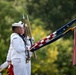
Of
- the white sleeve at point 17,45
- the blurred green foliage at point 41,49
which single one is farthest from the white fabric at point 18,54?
the blurred green foliage at point 41,49

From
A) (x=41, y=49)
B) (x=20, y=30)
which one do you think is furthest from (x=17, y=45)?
(x=41, y=49)

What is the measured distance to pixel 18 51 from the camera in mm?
9930

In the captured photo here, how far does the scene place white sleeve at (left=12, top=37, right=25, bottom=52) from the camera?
992cm

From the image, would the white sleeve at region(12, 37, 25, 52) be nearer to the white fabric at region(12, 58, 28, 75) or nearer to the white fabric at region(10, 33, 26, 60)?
the white fabric at region(10, 33, 26, 60)

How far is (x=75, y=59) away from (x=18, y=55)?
39.9 inches

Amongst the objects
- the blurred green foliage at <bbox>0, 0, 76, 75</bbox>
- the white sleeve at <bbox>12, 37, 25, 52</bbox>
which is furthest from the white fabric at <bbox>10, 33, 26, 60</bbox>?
the blurred green foliage at <bbox>0, 0, 76, 75</bbox>

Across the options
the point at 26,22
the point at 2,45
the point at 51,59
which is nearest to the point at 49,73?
the point at 51,59

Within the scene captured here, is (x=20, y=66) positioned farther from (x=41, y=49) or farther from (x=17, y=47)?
(x=41, y=49)

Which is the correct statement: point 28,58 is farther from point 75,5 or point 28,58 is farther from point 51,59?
point 75,5

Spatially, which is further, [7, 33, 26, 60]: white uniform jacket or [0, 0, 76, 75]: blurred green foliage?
[0, 0, 76, 75]: blurred green foliage

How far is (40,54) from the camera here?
22141 mm

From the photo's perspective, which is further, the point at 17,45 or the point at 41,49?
the point at 41,49

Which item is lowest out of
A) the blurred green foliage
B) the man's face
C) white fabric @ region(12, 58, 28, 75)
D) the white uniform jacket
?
white fabric @ region(12, 58, 28, 75)

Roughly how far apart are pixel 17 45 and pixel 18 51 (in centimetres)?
10
